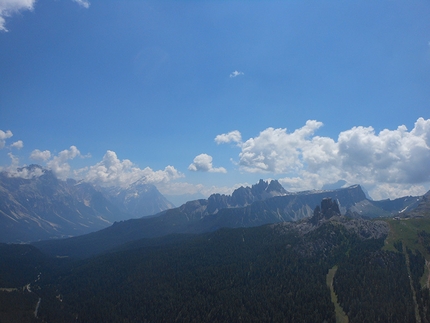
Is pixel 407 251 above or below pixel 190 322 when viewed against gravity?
above

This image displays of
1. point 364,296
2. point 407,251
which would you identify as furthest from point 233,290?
point 407,251

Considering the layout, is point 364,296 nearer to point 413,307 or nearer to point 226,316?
point 413,307

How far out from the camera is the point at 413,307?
141500 millimetres

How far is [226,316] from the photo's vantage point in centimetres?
16062

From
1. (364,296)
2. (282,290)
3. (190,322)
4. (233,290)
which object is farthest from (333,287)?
(190,322)

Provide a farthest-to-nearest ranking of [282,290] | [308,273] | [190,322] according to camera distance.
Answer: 1. [308,273]
2. [282,290]
3. [190,322]

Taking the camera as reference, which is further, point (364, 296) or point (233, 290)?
point (233, 290)

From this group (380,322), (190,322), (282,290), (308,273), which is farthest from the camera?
(308,273)

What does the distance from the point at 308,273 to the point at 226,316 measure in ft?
226

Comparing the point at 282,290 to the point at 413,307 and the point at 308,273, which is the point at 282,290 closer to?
the point at 308,273

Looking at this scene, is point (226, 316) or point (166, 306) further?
point (166, 306)

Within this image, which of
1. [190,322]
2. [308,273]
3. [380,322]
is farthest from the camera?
[308,273]

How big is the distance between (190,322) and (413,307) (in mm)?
123186

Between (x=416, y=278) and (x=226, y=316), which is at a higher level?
(x=416, y=278)
